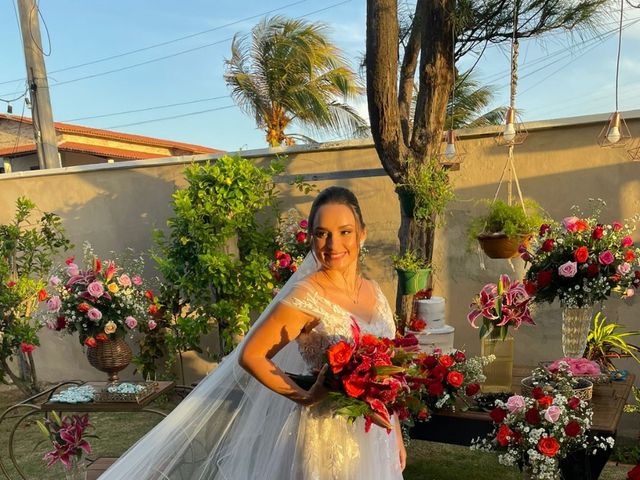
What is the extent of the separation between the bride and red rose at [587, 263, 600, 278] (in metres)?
1.13

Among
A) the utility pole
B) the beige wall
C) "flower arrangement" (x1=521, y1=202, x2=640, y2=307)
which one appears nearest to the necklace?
"flower arrangement" (x1=521, y1=202, x2=640, y2=307)

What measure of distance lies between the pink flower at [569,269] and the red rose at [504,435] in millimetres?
827

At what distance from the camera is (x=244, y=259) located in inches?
199

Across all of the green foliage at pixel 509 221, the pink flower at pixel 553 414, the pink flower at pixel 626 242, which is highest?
the green foliage at pixel 509 221

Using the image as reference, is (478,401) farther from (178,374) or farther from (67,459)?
(178,374)

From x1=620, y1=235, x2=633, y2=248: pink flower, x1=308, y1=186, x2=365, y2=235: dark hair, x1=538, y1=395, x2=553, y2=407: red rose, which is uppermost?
x1=308, y1=186, x2=365, y2=235: dark hair

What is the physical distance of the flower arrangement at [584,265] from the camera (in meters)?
2.52

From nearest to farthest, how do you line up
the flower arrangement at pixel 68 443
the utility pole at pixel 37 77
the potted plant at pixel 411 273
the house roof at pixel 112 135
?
the flower arrangement at pixel 68 443 < the potted plant at pixel 411 273 < the utility pole at pixel 37 77 < the house roof at pixel 112 135

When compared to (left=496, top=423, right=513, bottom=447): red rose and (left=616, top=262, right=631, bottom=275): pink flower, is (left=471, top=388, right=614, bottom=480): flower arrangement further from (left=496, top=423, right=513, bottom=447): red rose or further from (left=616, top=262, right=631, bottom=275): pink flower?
(left=616, top=262, right=631, bottom=275): pink flower

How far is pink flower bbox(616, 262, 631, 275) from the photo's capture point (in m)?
2.48

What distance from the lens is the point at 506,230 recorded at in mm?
3506

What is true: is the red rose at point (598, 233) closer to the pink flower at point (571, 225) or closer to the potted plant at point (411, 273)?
the pink flower at point (571, 225)

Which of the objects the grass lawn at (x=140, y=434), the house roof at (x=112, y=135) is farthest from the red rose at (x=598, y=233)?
the house roof at (x=112, y=135)

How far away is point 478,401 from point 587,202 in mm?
2441
